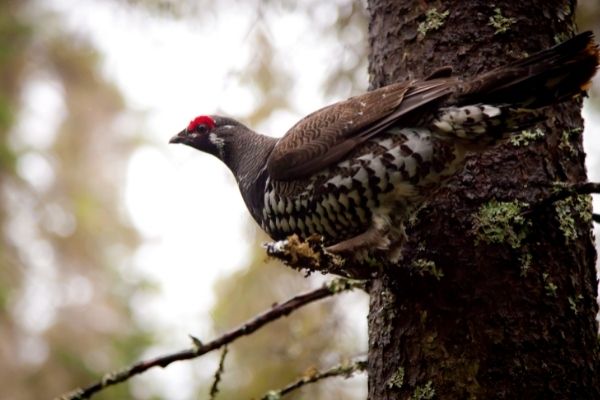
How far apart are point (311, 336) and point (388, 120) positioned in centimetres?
249

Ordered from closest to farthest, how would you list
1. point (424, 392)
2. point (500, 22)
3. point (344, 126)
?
point (424, 392)
point (500, 22)
point (344, 126)

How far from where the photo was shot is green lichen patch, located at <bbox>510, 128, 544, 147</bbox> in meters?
3.08

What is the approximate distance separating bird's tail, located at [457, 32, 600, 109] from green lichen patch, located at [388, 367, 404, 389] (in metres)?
1.24

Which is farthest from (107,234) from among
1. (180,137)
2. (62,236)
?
(180,137)

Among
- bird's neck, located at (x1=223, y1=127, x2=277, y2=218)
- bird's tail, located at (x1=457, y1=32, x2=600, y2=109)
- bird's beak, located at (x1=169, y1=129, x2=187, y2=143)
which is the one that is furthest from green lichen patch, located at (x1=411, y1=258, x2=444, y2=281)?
bird's beak, located at (x1=169, y1=129, x2=187, y2=143)

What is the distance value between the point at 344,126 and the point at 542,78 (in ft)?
3.15

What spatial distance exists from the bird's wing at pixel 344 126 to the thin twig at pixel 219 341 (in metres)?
0.63

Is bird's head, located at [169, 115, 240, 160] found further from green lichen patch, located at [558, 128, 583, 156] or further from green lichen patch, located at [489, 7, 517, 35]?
green lichen patch, located at [558, 128, 583, 156]

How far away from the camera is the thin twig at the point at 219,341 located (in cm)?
339

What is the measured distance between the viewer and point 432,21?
3340 mm

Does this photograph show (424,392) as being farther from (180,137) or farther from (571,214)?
(180,137)

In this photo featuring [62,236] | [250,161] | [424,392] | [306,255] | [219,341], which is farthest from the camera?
[62,236]

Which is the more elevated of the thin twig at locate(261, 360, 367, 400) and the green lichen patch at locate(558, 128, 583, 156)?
the green lichen patch at locate(558, 128, 583, 156)

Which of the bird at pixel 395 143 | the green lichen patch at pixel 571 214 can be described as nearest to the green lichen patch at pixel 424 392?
the bird at pixel 395 143
